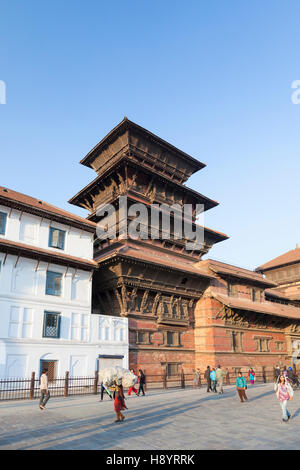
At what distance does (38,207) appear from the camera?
1966 centimetres

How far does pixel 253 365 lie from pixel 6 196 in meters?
25.3

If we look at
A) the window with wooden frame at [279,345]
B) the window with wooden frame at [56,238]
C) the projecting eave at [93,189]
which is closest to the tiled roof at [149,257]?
the window with wooden frame at [56,238]

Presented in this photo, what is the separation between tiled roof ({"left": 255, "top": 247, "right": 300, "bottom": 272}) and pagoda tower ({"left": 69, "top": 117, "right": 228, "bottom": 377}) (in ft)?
61.7

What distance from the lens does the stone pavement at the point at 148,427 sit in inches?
289

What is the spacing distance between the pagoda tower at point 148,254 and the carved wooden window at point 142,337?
0.07 m

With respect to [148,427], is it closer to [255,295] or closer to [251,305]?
[251,305]

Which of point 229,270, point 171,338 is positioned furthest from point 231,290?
point 171,338

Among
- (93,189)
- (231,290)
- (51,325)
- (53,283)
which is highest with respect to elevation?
(93,189)

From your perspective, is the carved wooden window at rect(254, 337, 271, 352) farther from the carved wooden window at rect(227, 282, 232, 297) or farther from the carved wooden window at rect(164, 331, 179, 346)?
the carved wooden window at rect(164, 331, 179, 346)

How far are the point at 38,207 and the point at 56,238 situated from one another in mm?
2282

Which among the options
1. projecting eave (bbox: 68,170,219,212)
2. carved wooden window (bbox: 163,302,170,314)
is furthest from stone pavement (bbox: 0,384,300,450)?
projecting eave (bbox: 68,170,219,212)

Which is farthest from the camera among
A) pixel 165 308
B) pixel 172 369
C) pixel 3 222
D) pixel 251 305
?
pixel 251 305
